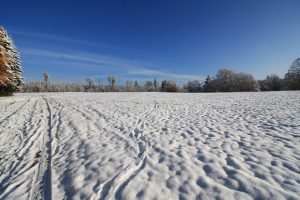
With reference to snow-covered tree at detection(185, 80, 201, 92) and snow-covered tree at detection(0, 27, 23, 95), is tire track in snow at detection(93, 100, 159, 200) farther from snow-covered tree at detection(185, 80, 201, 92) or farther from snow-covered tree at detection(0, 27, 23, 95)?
snow-covered tree at detection(185, 80, 201, 92)

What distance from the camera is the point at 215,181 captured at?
403cm

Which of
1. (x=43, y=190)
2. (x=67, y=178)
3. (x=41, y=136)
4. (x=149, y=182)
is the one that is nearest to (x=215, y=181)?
(x=149, y=182)

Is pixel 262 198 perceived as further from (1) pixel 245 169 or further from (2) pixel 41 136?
(2) pixel 41 136

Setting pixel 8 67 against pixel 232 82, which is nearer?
pixel 8 67

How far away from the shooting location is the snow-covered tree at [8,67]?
19875mm

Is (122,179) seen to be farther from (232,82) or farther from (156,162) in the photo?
(232,82)

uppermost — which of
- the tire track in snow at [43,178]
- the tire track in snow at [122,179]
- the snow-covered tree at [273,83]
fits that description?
the snow-covered tree at [273,83]

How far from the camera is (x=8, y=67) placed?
67.4ft

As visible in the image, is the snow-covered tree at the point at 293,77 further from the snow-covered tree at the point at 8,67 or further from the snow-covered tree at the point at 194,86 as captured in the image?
the snow-covered tree at the point at 8,67

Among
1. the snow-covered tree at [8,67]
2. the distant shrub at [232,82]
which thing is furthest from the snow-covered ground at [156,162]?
the distant shrub at [232,82]

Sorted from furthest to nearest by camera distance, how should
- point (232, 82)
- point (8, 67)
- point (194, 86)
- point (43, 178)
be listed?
point (194, 86)
point (232, 82)
point (8, 67)
point (43, 178)

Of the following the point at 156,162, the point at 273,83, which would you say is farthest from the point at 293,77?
the point at 156,162

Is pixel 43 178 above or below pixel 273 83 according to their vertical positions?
below

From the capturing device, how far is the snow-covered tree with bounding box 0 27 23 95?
19.9 m
